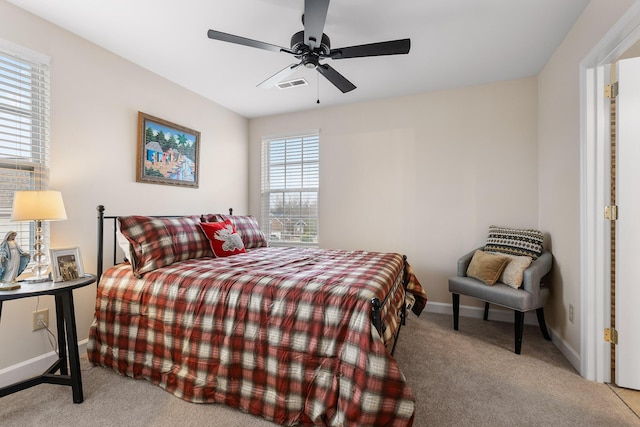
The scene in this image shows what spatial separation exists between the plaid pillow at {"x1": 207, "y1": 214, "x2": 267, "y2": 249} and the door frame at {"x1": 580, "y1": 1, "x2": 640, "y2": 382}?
289cm

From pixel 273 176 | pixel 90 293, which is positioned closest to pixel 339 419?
pixel 90 293

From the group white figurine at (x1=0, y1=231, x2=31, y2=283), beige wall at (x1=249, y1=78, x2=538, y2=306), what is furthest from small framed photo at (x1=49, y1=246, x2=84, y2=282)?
beige wall at (x1=249, y1=78, x2=538, y2=306)

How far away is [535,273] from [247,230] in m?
2.80

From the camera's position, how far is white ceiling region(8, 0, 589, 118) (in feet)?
6.84

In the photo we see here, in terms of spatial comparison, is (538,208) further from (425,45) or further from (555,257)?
(425,45)

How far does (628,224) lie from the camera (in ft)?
6.30

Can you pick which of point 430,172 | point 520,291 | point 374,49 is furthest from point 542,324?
point 374,49

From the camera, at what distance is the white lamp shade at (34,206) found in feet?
5.93

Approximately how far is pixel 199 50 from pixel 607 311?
12.3 ft

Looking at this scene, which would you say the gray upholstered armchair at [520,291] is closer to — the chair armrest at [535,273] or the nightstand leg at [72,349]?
the chair armrest at [535,273]

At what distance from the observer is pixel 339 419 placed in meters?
1.44

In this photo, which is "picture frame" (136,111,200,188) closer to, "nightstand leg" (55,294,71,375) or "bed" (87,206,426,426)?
"bed" (87,206,426,426)

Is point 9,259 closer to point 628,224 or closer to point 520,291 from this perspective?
point 520,291

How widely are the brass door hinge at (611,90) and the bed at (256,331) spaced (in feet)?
6.09
